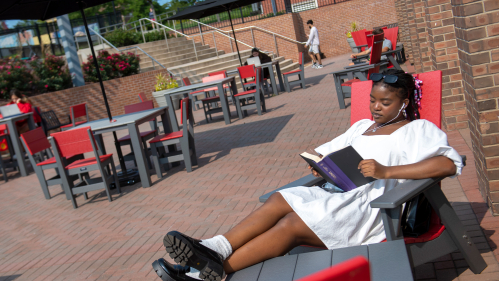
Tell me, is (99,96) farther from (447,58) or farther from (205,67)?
(447,58)

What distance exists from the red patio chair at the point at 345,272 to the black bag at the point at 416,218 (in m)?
1.86

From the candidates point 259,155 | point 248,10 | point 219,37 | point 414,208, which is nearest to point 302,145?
point 259,155

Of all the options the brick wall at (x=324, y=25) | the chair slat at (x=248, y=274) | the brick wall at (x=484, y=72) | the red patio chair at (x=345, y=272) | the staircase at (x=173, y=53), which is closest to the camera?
the red patio chair at (x=345, y=272)

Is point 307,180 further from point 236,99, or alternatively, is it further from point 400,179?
point 236,99

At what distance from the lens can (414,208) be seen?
2.61m

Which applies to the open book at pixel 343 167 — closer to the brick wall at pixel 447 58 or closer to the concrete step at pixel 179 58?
the brick wall at pixel 447 58

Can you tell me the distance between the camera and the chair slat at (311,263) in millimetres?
2262

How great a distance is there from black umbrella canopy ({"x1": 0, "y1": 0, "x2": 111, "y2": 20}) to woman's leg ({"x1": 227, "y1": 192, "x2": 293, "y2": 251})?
531 centimetres

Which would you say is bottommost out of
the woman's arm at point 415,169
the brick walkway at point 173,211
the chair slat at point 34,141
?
the brick walkway at point 173,211

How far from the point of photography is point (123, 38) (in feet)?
72.3

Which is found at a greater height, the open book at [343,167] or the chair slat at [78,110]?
the chair slat at [78,110]

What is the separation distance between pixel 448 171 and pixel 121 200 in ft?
15.7

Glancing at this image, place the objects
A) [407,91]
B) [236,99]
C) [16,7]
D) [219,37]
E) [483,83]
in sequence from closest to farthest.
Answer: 1. [407,91]
2. [483,83]
3. [16,7]
4. [236,99]
5. [219,37]

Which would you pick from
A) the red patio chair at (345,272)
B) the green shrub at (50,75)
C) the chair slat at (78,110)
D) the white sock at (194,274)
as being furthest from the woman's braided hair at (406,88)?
the green shrub at (50,75)
